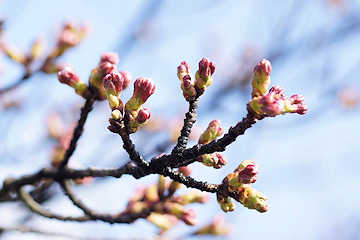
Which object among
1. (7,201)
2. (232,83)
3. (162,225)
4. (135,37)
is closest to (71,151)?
(7,201)

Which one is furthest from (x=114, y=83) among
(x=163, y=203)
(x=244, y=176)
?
(x=163, y=203)

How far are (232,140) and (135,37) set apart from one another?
4.34 metres

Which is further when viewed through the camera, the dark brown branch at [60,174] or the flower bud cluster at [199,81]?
the dark brown branch at [60,174]

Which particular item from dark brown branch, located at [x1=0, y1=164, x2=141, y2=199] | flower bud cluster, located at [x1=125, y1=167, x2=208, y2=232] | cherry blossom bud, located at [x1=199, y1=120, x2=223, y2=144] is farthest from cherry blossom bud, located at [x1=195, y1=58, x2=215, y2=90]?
flower bud cluster, located at [x1=125, y1=167, x2=208, y2=232]

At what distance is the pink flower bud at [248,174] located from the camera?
5.73 feet

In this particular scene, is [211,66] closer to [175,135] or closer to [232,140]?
[232,140]

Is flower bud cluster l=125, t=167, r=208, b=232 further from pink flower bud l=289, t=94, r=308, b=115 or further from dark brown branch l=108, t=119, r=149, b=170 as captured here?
pink flower bud l=289, t=94, r=308, b=115

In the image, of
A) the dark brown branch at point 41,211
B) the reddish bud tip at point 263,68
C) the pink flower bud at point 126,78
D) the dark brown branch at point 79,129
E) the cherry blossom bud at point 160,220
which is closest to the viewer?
the reddish bud tip at point 263,68

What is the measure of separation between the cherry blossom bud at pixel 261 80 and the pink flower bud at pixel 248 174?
0.28 meters

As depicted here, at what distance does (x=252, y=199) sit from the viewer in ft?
5.80

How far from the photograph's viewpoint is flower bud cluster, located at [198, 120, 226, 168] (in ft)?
5.66

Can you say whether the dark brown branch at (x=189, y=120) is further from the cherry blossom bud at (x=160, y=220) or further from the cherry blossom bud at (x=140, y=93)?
the cherry blossom bud at (x=160, y=220)

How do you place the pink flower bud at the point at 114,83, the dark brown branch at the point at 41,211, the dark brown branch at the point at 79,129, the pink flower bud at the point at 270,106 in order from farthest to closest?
1. the dark brown branch at the point at 41,211
2. the dark brown branch at the point at 79,129
3. the pink flower bud at the point at 114,83
4. the pink flower bud at the point at 270,106

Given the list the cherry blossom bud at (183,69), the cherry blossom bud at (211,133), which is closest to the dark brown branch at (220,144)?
the cherry blossom bud at (211,133)
